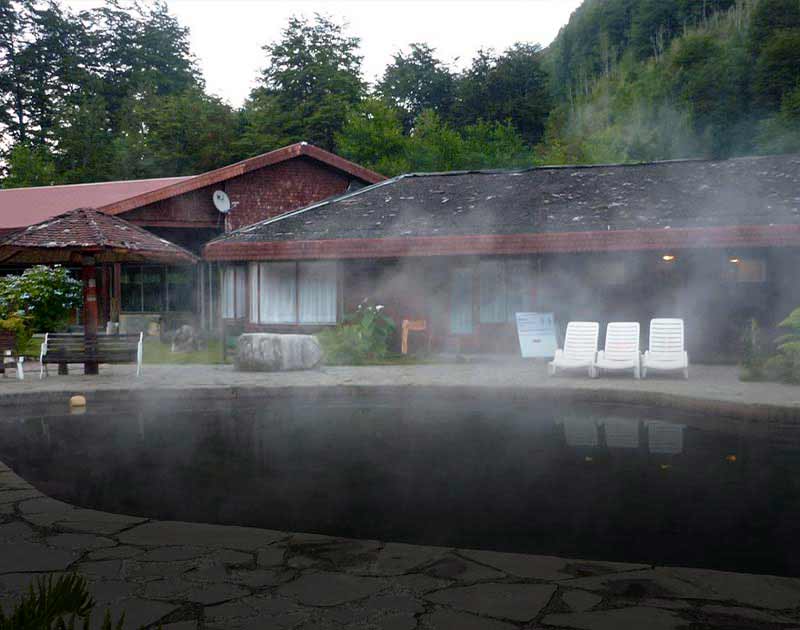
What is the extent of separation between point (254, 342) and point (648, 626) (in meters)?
11.5

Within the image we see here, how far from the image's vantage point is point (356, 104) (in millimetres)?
44094

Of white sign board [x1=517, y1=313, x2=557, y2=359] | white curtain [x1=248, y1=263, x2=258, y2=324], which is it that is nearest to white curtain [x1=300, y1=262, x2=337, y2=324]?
white curtain [x1=248, y1=263, x2=258, y2=324]

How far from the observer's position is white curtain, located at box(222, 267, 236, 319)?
2073 centimetres

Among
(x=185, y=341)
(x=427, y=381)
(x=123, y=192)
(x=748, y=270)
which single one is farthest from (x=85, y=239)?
(x=123, y=192)

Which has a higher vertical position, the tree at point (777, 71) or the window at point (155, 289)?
the tree at point (777, 71)

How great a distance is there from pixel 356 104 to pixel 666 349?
1326 inches

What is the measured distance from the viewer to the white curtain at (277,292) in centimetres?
1889

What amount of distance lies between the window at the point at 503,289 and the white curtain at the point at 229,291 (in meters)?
6.86

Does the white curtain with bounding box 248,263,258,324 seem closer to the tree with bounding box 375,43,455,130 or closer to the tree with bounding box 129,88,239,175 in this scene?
the tree with bounding box 129,88,239,175

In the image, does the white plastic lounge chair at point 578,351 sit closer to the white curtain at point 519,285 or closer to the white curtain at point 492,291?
the white curtain at point 519,285

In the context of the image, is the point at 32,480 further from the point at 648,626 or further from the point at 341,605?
the point at 648,626

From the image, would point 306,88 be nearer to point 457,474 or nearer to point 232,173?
point 232,173

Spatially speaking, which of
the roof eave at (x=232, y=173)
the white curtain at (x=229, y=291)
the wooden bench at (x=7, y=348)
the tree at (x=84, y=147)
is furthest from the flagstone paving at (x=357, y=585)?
the tree at (x=84, y=147)

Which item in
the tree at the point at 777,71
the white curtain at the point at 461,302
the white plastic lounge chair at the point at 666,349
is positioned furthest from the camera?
the tree at the point at 777,71
